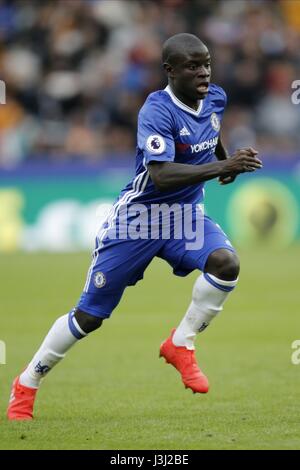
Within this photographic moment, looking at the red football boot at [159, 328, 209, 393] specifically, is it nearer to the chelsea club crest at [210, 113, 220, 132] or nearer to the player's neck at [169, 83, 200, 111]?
the chelsea club crest at [210, 113, 220, 132]

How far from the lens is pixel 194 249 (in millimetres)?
7105

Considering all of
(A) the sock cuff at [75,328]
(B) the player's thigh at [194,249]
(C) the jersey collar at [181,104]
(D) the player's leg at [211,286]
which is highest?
(C) the jersey collar at [181,104]

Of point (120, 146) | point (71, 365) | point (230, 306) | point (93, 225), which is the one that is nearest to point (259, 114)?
point (120, 146)

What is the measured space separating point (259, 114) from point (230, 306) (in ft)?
25.6

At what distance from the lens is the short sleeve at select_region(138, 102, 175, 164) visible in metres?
6.76

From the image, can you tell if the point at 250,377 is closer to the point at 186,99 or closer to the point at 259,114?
the point at 186,99

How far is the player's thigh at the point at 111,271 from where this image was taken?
7082mm

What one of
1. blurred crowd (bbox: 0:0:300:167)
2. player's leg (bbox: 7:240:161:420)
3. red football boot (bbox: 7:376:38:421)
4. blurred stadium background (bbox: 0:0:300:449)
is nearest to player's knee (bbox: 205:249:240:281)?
player's leg (bbox: 7:240:161:420)

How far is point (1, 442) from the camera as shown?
20.3 ft

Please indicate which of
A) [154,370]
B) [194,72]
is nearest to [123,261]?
[194,72]

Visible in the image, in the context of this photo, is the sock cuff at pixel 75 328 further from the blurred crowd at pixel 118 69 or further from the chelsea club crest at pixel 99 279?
the blurred crowd at pixel 118 69

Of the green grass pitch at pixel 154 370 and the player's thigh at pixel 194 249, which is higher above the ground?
the player's thigh at pixel 194 249

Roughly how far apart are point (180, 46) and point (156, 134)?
641 millimetres

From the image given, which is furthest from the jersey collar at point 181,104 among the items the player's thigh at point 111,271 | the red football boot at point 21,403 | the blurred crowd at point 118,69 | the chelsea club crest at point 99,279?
the blurred crowd at point 118,69
